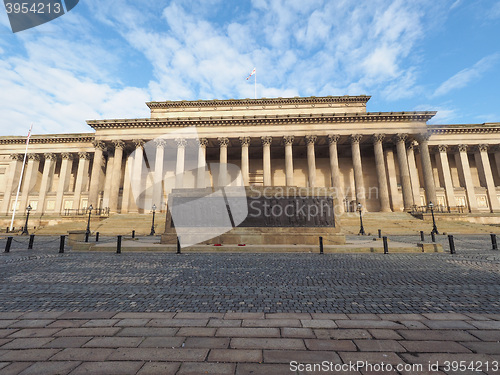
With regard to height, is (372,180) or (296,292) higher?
(372,180)

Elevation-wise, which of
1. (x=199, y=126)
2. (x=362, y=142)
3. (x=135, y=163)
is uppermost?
(x=199, y=126)

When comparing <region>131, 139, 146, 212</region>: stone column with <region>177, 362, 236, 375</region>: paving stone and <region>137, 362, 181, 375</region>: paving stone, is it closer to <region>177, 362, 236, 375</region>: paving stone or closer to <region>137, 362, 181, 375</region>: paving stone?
<region>137, 362, 181, 375</region>: paving stone

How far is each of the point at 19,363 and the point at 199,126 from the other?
34563 mm

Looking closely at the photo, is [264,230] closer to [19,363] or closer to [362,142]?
[19,363]

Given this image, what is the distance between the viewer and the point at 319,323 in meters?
3.34

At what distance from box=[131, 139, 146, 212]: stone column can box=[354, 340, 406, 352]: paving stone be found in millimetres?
34897

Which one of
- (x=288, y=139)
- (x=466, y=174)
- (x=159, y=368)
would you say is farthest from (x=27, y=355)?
(x=466, y=174)

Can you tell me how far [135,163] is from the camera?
33.6 m

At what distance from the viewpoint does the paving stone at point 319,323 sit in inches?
128

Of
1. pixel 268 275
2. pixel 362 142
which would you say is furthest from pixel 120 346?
pixel 362 142

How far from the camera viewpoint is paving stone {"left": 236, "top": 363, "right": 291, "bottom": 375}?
7.13 feet

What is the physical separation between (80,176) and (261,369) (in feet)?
148

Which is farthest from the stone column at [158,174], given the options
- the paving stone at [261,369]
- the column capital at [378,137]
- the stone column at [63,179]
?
the paving stone at [261,369]

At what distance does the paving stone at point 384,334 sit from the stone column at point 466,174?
43.4m
